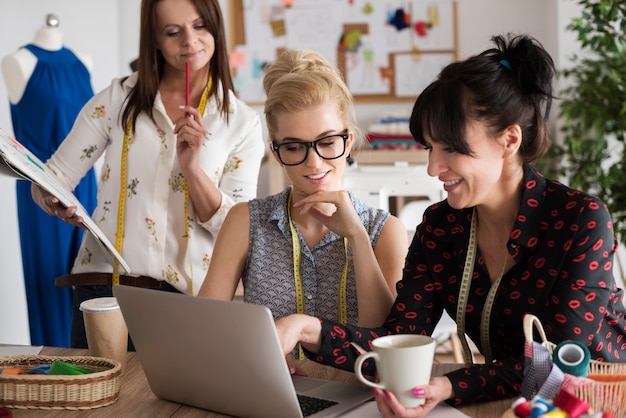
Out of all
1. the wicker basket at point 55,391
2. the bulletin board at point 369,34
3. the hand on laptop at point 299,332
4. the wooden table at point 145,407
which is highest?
the bulletin board at point 369,34

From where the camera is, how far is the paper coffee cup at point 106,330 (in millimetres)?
1530

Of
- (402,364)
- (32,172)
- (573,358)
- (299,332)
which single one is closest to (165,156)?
(32,172)

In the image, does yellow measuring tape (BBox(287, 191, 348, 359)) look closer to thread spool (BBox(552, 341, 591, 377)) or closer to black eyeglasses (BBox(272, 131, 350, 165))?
black eyeglasses (BBox(272, 131, 350, 165))

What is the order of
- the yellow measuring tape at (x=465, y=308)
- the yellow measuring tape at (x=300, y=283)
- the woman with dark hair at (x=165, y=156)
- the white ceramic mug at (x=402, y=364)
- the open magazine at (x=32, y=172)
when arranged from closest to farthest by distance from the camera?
the white ceramic mug at (x=402, y=364) < the yellow measuring tape at (x=465, y=308) < the open magazine at (x=32, y=172) < the yellow measuring tape at (x=300, y=283) < the woman with dark hair at (x=165, y=156)

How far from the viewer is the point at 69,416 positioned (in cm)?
131

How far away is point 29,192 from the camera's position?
3.15 m

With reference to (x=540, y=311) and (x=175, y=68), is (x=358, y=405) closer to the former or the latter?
(x=540, y=311)

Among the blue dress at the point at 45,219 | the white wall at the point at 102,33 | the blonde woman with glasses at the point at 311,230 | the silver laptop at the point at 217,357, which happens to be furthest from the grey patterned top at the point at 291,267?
the white wall at the point at 102,33

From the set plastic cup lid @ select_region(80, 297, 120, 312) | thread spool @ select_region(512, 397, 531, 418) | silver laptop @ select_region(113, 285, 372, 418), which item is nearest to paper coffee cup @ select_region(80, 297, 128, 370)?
plastic cup lid @ select_region(80, 297, 120, 312)

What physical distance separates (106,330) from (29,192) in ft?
5.78

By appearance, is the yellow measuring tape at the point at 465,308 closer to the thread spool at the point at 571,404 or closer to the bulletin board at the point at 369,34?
the thread spool at the point at 571,404

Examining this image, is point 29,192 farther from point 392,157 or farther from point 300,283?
point 392,157

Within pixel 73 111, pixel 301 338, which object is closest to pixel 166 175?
pixel 301 338

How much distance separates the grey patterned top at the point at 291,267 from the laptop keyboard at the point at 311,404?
44cm
